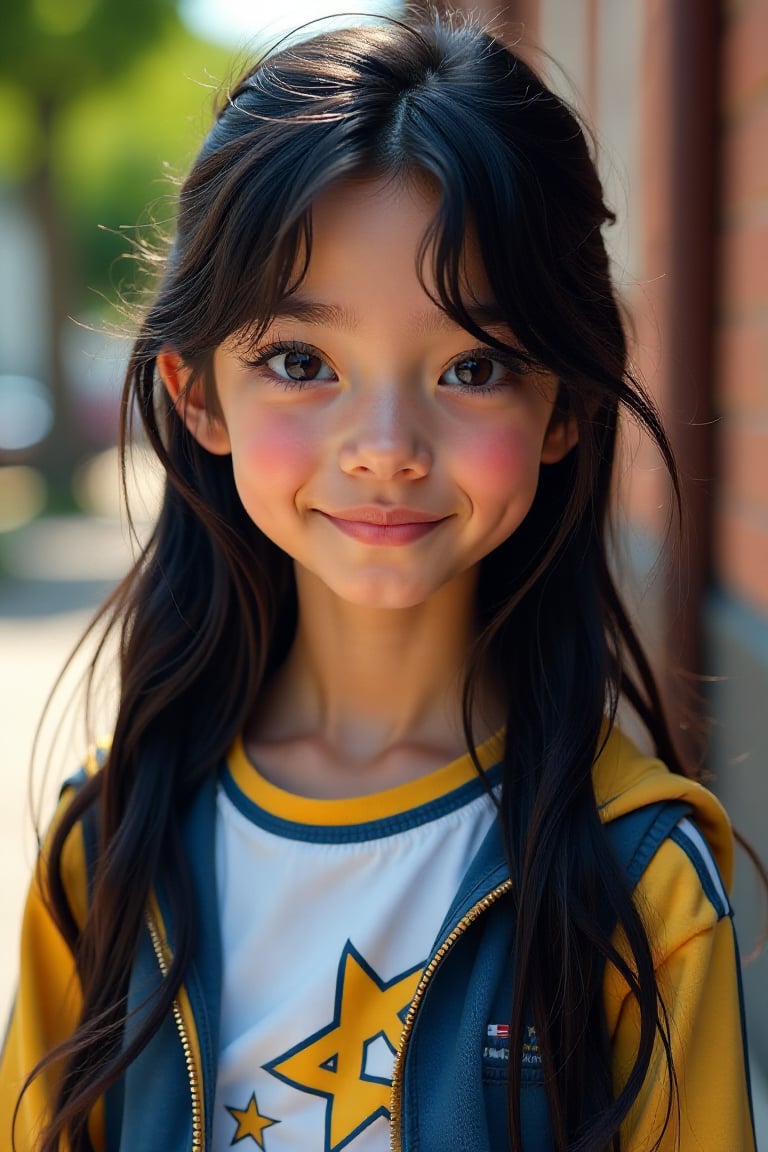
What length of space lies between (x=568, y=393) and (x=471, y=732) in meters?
0.46

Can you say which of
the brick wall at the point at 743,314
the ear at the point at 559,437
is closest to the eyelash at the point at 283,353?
the ear at the point at 559,437

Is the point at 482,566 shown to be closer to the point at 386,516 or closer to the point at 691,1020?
the point at 386,516

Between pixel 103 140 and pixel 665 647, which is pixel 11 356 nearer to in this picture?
pixel 103 140

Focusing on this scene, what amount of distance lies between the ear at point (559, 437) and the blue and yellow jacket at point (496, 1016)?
1.22ft

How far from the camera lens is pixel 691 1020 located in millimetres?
1460

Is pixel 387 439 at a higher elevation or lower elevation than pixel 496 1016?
higher

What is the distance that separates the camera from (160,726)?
1.91 metres

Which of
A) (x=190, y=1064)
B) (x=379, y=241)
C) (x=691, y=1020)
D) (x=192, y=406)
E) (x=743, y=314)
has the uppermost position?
(x=743, y=314)

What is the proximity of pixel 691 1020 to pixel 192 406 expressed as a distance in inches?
39.3

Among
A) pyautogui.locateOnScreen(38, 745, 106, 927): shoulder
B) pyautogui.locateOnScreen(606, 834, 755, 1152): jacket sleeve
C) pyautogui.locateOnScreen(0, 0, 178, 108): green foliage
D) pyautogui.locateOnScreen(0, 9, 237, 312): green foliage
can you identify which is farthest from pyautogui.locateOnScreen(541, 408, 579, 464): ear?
pyautogui.locateOnScreen(0, 0, 178, 108): green foliage

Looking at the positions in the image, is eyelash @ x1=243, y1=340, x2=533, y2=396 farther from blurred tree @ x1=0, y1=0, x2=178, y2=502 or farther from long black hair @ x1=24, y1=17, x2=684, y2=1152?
blurred tree @ x1=0, y1=0, x2=178, y2=502

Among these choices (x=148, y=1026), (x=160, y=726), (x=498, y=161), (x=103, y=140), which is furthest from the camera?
(x=103, y=140)

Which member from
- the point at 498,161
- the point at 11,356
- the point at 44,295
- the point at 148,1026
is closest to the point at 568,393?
the point at 498,161

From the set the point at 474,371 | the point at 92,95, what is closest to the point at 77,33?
the point at 92,95
